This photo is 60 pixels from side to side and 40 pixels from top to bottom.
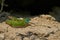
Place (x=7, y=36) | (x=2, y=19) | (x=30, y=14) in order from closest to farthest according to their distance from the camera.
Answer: (x=7, y=36), (x=2, y=19), (x=30, y=14)

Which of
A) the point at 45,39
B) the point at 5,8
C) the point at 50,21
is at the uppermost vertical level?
the point at 5,8

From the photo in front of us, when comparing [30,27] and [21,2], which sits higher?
[21,2]

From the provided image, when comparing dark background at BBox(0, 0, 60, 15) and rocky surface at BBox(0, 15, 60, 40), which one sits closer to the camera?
rocky surface at BBox(0, 15, 60, 40)

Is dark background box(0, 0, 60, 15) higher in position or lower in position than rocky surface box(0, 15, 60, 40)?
higher

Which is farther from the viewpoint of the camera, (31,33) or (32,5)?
(32,5)

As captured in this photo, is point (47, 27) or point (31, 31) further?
point (47, 27)

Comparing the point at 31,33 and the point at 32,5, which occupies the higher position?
the point at 32,5

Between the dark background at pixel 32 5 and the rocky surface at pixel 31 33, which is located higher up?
the dark background at pixel 32 5

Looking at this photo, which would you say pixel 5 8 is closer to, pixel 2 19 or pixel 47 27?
pixel 2 19

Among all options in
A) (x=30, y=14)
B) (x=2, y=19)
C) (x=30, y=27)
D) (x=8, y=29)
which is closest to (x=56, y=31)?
(x=30, y=27)

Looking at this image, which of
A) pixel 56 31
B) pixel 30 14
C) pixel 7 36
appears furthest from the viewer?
pixel 30 14

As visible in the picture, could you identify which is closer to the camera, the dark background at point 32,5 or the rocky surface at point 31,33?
the rocky surface at point 31,33
